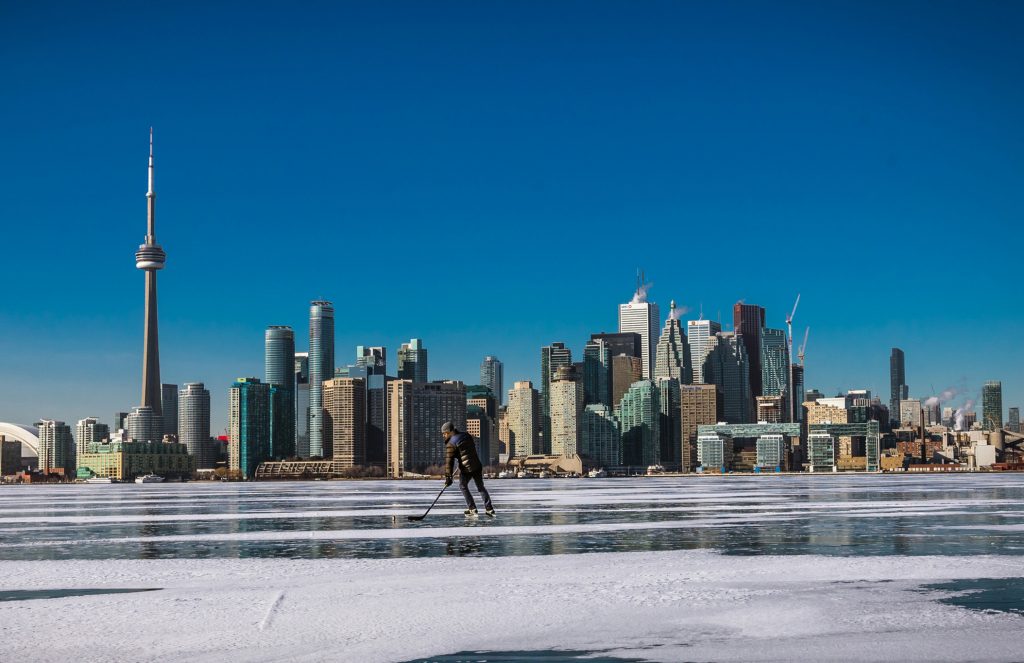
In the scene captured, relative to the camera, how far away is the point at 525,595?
557 inches

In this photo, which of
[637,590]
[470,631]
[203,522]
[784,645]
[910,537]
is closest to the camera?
[784,645]

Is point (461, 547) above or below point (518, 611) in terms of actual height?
below

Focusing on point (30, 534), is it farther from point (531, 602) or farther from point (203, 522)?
point (531, 602)

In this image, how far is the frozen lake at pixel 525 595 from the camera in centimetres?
1073

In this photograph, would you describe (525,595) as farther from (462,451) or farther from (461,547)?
(462,451)

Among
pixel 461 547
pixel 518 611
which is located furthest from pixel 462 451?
pixel 518 611

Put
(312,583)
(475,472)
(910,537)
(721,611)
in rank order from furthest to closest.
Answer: (475,472) → (910,537) → (312,583) → (721,611)

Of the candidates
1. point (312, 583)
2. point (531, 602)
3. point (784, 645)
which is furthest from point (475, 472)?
point (784, 645)

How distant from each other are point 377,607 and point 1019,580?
895 centimetres

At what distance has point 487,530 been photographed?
25.7m

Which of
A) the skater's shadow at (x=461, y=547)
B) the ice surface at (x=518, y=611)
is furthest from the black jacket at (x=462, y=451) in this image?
the ice surface at (x=518, y=611)

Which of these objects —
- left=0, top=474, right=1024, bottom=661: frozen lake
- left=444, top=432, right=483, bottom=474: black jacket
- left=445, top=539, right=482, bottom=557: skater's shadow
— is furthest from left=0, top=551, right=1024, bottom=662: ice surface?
left=444, top=432, right=483, bottom=474: black jacket

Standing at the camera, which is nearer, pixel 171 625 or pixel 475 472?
pixel 171 625

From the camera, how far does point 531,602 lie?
13555 millimetres
